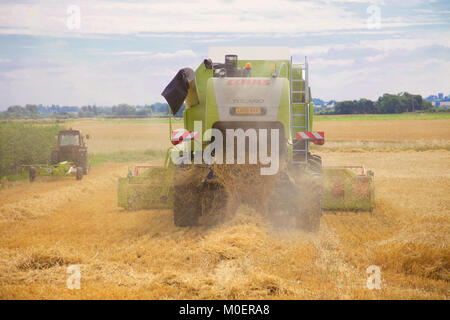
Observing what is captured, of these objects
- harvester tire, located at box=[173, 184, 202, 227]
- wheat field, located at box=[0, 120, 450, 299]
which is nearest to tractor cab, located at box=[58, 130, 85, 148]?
wheat field, located at box=[0, 120, 450, 299]

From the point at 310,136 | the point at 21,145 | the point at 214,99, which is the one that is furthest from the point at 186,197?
the point at 21,145

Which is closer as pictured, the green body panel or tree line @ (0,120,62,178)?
the green body panel

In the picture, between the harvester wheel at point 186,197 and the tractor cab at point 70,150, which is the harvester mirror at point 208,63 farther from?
the tractor cab at point 70,150

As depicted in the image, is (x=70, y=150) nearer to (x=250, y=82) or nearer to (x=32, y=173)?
(x=32, y=173)

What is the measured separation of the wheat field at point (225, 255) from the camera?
16.0ft

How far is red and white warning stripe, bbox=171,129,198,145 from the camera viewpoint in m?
7.32

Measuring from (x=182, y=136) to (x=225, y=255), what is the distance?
239 cm

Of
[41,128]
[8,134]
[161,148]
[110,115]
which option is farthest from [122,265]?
[110,115]

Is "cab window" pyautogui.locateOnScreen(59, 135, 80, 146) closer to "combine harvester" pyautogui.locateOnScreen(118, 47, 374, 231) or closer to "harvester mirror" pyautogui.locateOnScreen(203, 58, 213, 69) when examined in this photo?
"combine harvester" pyautogui.locateOnScreen(118, 47, 374, 231)

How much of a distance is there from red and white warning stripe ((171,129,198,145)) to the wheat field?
5.02 feet

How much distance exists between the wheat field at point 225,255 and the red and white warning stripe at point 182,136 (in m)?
1.53

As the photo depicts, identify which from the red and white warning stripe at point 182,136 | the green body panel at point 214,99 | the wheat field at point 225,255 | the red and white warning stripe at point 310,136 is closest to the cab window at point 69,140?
the wheat field at point 225,255

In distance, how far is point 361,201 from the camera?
916 cm

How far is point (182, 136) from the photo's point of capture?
739cm
